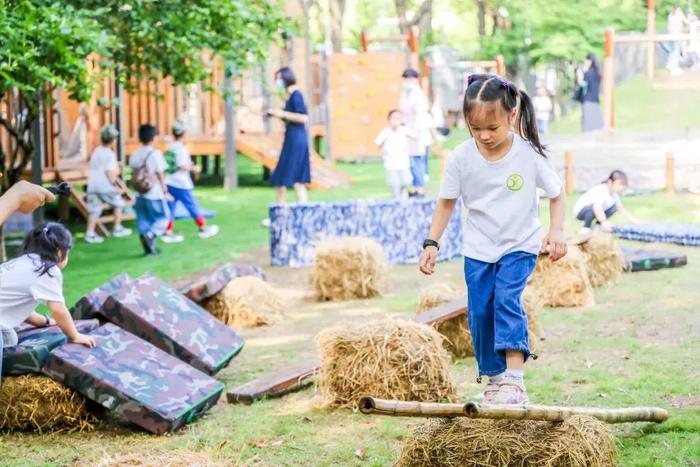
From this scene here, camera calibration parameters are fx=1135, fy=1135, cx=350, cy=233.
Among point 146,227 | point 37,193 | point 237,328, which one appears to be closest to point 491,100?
point 37,193

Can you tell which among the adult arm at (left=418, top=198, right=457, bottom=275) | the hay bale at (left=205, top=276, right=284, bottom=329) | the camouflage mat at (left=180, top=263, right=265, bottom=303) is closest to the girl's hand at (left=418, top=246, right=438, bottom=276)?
the adult arm at (left=418, top=198, right=457, bottom=275)

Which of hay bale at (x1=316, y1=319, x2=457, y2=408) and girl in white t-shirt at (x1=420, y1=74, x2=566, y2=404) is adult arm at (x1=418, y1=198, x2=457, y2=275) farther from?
hay bale at (x1=316, y1=319, x2=457, y2=408)

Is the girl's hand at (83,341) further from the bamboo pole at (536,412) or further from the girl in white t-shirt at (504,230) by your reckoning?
the bamboo pole at (536,412)

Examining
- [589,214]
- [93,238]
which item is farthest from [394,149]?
[93,238]

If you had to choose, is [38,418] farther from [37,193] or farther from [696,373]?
[696,373]

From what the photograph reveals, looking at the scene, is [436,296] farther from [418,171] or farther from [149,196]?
[418,171]

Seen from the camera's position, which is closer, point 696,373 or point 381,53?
point 696,373

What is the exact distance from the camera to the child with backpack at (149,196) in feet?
44.6

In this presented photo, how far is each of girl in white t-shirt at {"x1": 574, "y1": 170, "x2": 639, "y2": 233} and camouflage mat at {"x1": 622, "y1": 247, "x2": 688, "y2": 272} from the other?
2.15 feet

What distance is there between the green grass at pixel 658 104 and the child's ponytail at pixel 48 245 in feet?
74.0

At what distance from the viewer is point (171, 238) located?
599 inches

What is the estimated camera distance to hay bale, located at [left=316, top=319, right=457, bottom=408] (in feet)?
21.2

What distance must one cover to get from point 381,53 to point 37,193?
22.9 metres

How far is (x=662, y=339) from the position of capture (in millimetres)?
8383
